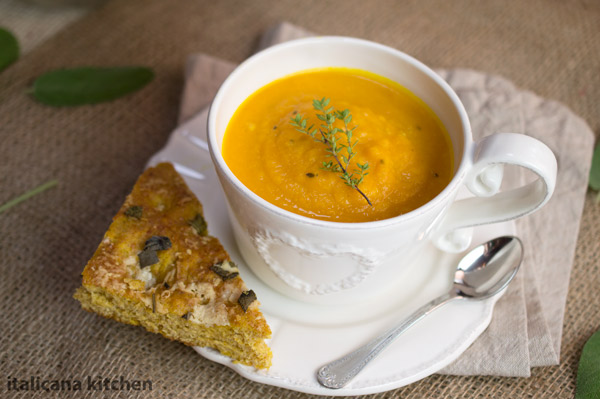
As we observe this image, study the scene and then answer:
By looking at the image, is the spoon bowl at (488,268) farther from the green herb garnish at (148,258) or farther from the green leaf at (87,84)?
the green leaf at (87,84)

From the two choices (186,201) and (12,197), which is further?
(12,197)

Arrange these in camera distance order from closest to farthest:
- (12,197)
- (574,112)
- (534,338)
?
1. (534,338)
2. (12,197)
3. (574,112)

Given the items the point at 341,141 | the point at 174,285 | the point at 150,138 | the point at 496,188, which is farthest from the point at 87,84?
the point at 496,188

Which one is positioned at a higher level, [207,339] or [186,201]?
[186,201]

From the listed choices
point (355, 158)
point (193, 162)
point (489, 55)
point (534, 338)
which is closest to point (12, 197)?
point (193, 162)

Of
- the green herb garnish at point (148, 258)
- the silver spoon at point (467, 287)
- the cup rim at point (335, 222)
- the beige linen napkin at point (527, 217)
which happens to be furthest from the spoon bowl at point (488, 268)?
the green herb garnish at point (148, 258)

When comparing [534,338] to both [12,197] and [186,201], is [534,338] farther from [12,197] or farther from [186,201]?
[12,197]

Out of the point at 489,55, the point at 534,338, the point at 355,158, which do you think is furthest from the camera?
the point at 489,55
